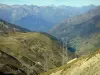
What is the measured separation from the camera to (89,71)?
50031mm

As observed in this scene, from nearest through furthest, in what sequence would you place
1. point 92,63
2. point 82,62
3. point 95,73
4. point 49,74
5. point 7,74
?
point 95,73, point 92,63, point 82,62, point 49,74, point 7,74

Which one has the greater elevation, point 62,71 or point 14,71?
point 62,71

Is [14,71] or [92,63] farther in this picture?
[14,71]

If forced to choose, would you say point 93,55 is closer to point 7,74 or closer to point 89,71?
point 89,71

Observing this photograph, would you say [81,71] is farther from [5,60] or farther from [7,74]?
[5,60]

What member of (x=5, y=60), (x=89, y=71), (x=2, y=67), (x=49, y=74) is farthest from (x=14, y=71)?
(x=89, y=71)

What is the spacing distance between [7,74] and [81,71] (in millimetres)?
55739

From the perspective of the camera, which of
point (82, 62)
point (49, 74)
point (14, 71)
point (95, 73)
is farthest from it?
point (14, 71)

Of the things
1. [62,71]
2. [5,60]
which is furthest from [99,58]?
[5,60]

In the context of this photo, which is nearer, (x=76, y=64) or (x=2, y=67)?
(x=76, y=64)

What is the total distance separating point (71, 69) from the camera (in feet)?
185

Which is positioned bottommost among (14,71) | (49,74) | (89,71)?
(14,71)

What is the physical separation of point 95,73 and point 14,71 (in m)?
68.2

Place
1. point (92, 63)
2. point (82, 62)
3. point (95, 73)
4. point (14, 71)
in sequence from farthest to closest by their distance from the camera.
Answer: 1. point (14, 71)
2. point (82, 62)
3. point (92, 63)
4. point (95, 73)
